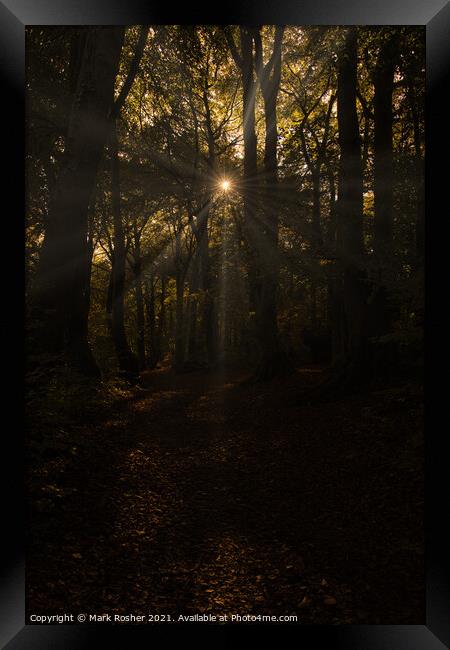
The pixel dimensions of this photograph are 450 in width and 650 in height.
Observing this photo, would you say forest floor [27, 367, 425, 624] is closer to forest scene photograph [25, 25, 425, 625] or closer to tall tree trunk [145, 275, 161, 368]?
forest scene photograph [25, 25, 425, 625]

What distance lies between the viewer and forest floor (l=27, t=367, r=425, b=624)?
2629 millimetres

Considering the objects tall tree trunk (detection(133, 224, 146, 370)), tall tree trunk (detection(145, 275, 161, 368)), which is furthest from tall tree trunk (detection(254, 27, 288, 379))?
tall tree trunk (detection(145, 275, 161, 368))

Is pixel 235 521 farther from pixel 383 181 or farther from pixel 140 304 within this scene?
pixel 140 304

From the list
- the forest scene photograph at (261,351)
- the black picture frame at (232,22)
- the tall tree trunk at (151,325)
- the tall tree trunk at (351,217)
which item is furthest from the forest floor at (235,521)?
the tall tree trunk at (151,325)

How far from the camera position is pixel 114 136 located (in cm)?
1005

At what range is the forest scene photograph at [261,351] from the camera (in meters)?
2.89

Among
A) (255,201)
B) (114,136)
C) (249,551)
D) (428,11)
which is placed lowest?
(249,551)

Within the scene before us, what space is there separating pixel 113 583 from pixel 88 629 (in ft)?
1.54

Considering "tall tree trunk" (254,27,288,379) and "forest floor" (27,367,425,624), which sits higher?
"tall tree trunk" (254,27,288,379)

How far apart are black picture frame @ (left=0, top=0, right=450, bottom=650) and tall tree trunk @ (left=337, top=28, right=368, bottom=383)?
4806mm

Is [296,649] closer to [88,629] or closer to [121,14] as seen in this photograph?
[88,629]

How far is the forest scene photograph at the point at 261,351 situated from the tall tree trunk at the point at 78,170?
0.10 feet

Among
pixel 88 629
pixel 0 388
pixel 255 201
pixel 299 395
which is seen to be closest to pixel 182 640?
pixel 88 629

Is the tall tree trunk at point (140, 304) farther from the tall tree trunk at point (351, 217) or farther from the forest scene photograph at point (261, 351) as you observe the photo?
the tall tree trunk at point (351, 217)
